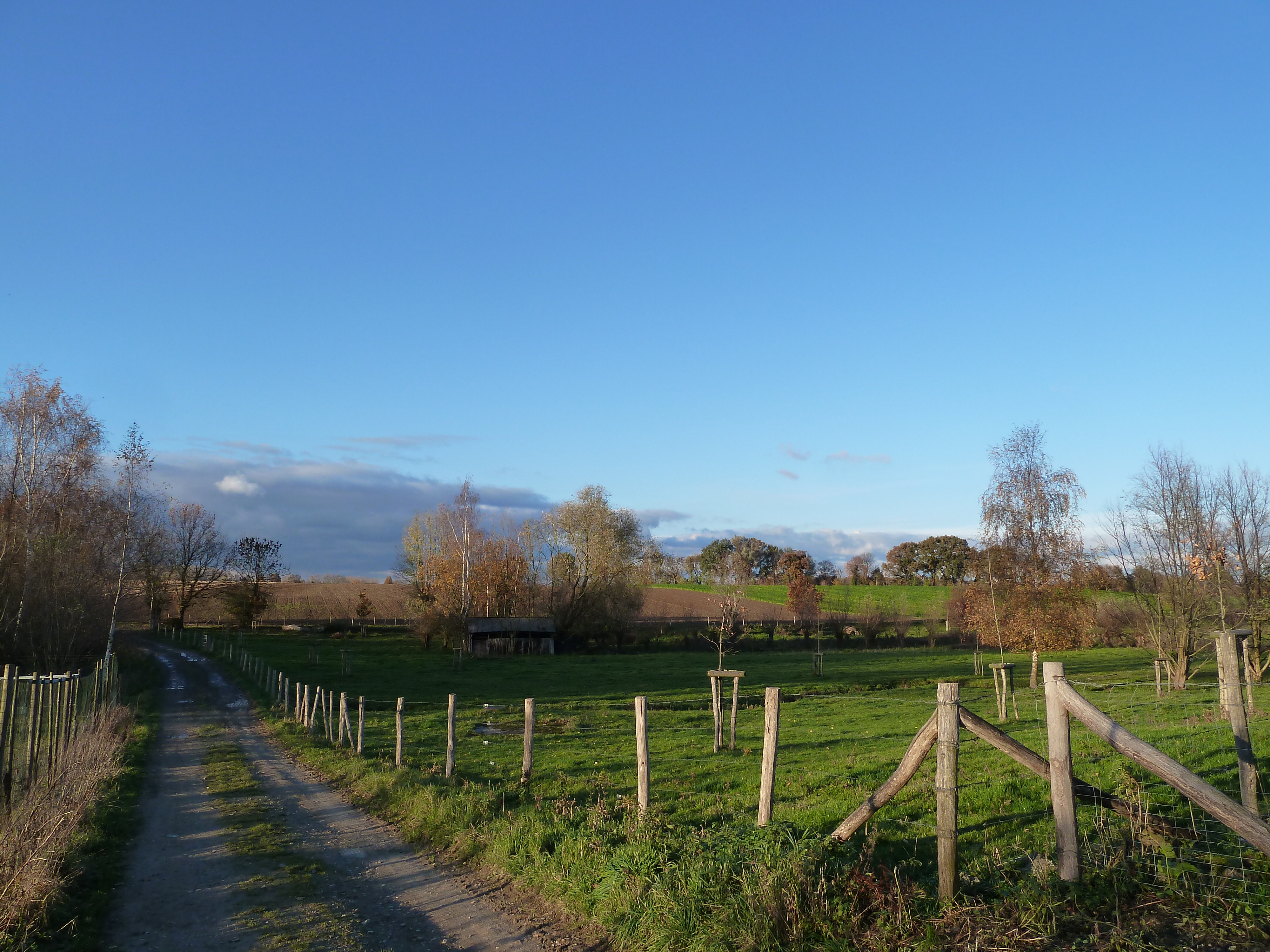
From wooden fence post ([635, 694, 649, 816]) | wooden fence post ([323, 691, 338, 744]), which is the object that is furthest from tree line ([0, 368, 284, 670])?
wooden fence post ([635, 694, 649, 816])

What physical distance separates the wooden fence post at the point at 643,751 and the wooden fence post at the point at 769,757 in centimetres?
144

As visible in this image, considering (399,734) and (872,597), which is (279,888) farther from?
(872,597)

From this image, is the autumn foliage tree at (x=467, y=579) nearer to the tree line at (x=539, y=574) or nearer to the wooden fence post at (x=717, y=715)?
the tree line at (x=539, y=574)

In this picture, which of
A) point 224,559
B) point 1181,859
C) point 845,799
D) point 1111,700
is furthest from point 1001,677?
point 224,559

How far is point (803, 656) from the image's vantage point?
55.0 m

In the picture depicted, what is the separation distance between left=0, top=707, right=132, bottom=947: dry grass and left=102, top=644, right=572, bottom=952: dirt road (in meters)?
0.67

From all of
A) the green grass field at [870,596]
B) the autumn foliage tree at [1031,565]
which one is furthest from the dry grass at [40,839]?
the green grass field at [870,596]

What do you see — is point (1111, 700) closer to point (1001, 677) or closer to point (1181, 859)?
point (1001, 677)

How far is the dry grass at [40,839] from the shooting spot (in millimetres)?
6438

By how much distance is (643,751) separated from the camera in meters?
9.43

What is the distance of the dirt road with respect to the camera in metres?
6.61

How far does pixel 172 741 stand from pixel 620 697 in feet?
50.7

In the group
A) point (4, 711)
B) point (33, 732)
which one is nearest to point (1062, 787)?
point (4, 711)

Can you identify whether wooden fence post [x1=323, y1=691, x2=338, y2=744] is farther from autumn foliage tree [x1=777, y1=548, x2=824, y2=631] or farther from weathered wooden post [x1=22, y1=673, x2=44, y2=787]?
autumn foliage tree [x1=777, y1=548, x2=824, y2=631]
